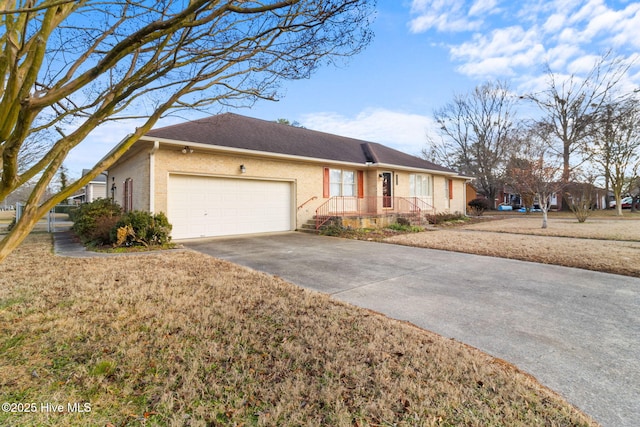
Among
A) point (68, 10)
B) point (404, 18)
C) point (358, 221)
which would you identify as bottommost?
point (358, 221)

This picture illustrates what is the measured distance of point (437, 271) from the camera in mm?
6008

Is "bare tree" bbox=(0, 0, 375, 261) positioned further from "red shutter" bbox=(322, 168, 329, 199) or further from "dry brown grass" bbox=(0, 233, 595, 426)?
"red shutter" bbox=(322, 168, 329, 199)

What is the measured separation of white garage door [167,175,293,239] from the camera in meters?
10.2

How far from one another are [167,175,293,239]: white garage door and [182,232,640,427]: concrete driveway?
329 cm

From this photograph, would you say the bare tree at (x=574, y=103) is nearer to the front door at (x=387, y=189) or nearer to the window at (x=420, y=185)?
the window at (x=420, y=185)

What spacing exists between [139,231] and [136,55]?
5.77 meters

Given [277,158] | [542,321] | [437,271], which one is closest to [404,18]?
[437,271]

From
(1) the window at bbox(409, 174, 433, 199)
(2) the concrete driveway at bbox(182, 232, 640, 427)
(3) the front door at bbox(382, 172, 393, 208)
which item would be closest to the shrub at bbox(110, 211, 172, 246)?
(2) the concrete driveway at bbox(182, 232, 640, 427)

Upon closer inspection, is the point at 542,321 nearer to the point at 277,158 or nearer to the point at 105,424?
the point at 105,424

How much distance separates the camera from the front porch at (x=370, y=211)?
12758 millimetres

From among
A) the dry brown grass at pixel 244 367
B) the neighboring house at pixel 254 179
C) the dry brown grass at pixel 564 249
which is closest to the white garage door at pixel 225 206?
the neighboring house at pixel 254 179

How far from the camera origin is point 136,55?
3.95m

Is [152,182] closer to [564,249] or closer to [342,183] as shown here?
[342,183]

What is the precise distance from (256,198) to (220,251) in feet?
13.2
